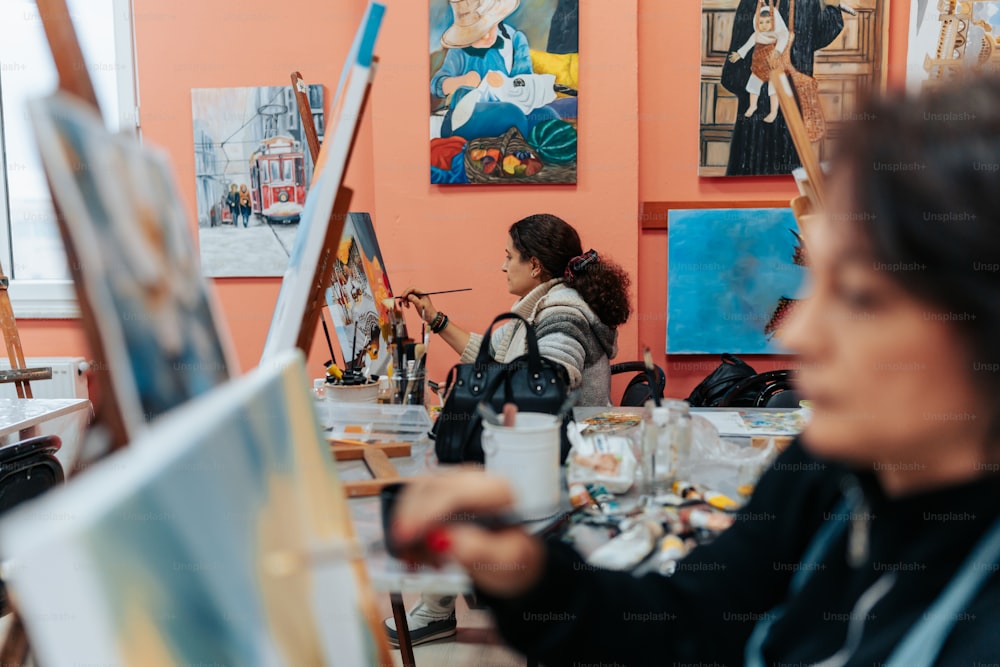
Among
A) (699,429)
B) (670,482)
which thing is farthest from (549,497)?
(699,429)

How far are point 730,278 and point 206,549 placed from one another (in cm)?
314

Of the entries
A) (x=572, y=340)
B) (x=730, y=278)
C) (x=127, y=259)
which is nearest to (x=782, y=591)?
(x=127, y=259)

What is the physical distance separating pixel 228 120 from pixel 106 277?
3.19 m

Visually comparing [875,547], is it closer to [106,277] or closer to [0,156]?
[106,277]

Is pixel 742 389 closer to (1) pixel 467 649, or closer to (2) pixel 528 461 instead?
(1) pixel 467 649

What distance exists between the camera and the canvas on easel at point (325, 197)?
39.2 inches

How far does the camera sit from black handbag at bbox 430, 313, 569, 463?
4.78 feet

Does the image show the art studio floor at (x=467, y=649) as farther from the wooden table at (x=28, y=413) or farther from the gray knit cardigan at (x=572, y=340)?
the wooden table at (x=28, y=413)

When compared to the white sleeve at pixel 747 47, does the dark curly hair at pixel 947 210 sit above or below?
below

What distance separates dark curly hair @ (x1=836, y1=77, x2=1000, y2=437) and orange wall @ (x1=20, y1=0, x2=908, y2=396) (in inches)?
108

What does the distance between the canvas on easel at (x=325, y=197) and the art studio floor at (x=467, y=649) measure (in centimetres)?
124

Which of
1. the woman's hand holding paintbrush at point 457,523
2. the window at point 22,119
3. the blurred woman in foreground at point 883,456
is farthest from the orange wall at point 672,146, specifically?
the woman's hand holding paintbrush at point 457,523

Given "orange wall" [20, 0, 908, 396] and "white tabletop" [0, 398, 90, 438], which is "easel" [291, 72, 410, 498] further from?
"orange wall" [20, 0, 908, 396]

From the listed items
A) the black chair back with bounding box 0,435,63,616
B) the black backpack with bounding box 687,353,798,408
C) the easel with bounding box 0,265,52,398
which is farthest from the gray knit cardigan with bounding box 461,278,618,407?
the easel with bounding box 0,265,52,398
